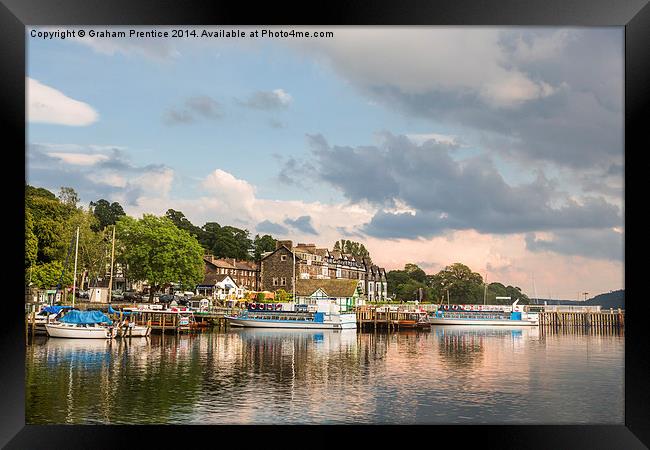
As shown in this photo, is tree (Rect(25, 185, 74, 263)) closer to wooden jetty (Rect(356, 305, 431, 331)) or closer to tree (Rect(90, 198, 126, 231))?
tree (Rect(90, 198, 126, 231))

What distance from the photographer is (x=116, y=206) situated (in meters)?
29.6

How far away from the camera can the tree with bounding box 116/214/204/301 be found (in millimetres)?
23469

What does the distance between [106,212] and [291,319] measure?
31.6 ft

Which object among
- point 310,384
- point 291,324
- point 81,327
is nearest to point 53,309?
point 81,327

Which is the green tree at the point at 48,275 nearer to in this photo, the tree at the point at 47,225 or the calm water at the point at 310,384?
the tree at the point at 47,225

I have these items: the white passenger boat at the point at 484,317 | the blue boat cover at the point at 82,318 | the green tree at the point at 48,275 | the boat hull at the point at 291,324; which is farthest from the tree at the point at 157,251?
the white passenger boat at the point at 484,317

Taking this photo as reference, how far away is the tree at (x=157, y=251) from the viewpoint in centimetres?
2347

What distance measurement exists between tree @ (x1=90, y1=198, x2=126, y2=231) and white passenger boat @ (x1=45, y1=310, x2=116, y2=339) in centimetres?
1011

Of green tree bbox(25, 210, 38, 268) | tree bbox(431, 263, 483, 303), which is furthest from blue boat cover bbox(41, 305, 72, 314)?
tree bbox(431, 263, 483, 303)

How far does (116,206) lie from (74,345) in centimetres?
1440

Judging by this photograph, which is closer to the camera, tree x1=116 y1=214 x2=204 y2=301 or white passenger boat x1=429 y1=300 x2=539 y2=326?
tree x1=116 y1=214 x2=204 y2=301
